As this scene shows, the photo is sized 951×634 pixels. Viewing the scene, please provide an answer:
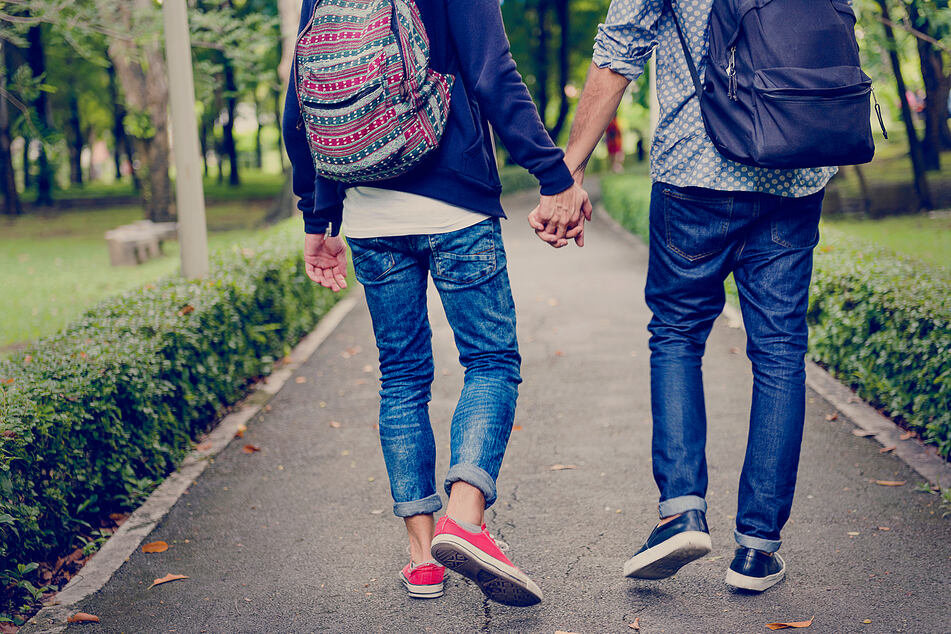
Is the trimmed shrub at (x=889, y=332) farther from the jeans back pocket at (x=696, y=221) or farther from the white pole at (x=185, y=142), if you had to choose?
the white pole at (x=185, y=142)

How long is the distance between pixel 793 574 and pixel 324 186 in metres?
1.91

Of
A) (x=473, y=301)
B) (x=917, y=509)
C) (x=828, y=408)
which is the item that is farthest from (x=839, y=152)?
(x=828, y=408)

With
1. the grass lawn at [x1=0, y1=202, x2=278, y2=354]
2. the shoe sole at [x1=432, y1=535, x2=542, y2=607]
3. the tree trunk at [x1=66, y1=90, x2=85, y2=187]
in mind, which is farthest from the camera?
the tree trunk at [x1=66, y1=90, x2=85, y2=187]

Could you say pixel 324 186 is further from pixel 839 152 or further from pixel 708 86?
pixel 839 152

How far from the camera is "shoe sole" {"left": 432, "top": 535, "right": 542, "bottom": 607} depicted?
8.63ft

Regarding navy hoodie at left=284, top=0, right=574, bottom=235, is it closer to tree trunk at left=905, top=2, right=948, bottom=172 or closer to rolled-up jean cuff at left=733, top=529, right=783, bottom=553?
rolled-up jean cuff at left=733, top=529, right=783, bottom=553

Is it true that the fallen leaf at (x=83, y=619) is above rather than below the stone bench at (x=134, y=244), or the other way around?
above

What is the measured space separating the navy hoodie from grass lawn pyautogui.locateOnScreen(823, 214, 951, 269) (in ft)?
24.0

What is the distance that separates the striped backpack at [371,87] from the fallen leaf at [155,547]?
71.0 inches

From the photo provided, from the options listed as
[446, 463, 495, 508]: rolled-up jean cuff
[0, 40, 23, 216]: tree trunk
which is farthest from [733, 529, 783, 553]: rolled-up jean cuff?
[0, 40, 23, 216]: tree trunk

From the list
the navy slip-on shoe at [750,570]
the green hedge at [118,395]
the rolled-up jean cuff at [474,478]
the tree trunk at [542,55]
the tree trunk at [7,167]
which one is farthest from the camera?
the tree trunk at [542,55]

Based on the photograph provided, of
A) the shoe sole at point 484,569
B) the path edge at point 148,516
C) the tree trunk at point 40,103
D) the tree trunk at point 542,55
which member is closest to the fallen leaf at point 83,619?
the path edge at point 148,516

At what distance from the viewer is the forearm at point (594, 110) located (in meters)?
2.93

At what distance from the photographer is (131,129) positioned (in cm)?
1623
